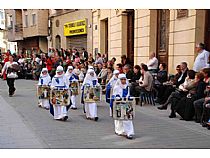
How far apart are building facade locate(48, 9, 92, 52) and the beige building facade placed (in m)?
1.95

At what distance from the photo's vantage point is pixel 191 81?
866 centimetres

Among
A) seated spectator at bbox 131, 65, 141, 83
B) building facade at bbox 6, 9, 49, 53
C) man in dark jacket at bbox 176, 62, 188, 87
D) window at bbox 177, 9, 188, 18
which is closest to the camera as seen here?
man in dark jacket at bbox 176, 62, 188, 87

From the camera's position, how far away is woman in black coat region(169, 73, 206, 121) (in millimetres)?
8055

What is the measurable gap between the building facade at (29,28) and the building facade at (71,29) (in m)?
1.68

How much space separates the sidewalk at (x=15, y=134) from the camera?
242 inches

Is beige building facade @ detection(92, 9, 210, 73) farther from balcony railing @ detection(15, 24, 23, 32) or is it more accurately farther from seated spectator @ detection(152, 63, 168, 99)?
balcony railing @ detection(15, 24, 23, 32)

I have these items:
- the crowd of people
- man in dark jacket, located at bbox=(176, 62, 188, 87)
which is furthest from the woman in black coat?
man in dark jacket, located at bbox=(176, 62, 188, 87)

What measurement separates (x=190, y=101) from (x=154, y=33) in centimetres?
589

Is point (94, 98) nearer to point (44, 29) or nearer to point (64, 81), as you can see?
point (64, 81)

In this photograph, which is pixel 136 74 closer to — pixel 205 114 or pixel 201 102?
pixel 201 102

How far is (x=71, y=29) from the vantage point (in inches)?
984

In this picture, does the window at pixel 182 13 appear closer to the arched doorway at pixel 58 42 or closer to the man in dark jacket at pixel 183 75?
the man in dark jacket at pixel 183 75

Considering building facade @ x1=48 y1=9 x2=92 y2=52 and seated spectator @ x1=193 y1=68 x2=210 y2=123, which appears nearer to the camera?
seated spectator @ x1=193 y1=68 x2=210 y2=123
